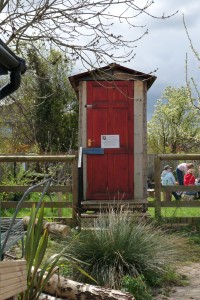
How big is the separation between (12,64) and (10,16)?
3270mm

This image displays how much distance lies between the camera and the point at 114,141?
10.9 metres

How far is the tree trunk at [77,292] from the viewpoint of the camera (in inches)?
211

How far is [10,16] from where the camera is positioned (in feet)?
21.6

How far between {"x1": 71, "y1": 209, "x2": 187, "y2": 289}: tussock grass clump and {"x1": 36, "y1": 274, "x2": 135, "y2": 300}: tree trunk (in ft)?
1.85

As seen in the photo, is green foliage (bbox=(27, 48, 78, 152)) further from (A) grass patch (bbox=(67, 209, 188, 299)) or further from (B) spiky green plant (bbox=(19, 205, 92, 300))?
(B) spiky green plant (bbox=(19, 205, 92, 300))

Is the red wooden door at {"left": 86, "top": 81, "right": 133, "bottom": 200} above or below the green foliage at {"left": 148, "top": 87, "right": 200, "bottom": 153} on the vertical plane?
below

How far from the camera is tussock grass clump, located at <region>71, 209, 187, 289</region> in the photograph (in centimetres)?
630

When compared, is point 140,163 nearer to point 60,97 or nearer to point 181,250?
point 181,250

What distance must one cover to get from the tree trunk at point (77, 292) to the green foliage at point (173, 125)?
32383mm

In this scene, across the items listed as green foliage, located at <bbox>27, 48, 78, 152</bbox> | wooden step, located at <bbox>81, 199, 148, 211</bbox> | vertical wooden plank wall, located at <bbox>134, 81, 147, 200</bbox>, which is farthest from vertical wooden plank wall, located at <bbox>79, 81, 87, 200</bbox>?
green foliage, located at <bbox>27, 48, 78, 152</bbox>

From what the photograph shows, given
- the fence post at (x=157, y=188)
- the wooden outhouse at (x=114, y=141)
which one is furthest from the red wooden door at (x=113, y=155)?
the fence post at (x=157, y=188)

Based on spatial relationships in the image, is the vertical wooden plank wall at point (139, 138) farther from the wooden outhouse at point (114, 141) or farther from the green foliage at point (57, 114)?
the green foliage at point (57, 114)

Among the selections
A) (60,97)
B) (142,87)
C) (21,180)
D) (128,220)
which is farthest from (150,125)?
(128,220)

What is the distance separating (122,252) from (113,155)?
15.2 ft
